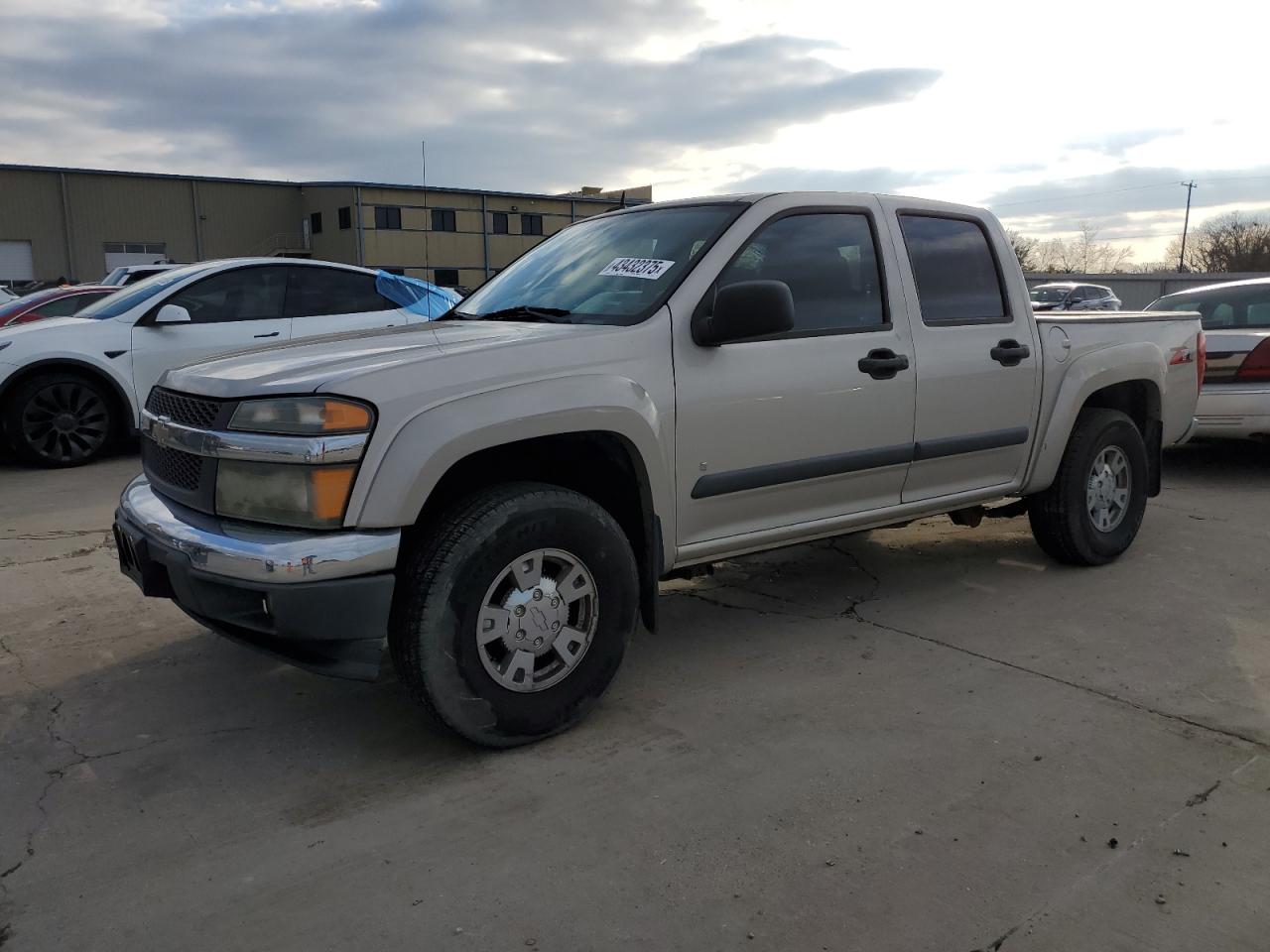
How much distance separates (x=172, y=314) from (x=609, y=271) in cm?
533

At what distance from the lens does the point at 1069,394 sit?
15.8 feet

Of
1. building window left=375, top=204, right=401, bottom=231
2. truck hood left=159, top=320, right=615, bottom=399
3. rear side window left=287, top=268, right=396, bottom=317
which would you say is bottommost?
truck hood left=159, top=320, right=615, bottom=399

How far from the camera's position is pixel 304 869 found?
255 centimetres

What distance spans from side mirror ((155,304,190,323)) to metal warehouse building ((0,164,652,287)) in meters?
31.6

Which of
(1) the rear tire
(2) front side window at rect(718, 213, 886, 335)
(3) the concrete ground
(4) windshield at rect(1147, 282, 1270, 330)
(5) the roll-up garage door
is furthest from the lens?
(5) the roll-up garage door

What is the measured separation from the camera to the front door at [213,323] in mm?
7969

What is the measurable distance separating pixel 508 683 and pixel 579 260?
5.99 feet

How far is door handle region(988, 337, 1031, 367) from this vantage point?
449 centimetres

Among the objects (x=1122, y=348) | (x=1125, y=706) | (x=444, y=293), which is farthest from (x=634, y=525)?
(x=444, y=293)

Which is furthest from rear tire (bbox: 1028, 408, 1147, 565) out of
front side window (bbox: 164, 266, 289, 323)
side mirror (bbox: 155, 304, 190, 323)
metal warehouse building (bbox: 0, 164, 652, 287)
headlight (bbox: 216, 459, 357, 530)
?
metal warehouse building (bbox: 0, 164, 652, 287)

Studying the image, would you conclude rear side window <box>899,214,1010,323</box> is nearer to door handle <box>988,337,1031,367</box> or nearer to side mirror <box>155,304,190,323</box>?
door handle <box>988,337,1031,367</box>

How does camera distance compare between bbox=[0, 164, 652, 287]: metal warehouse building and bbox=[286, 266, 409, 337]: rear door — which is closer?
bbox=[286, 266, 409, 337]: rear door

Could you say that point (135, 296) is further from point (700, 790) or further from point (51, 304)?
point (700, 790)

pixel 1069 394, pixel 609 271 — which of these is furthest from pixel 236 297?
pixel 1069 394
